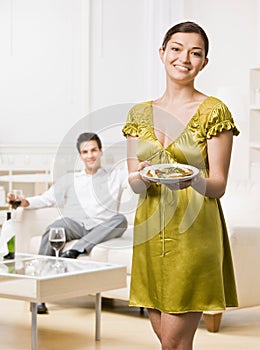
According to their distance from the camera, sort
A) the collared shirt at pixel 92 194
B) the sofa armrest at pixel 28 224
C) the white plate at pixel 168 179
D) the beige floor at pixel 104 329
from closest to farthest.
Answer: the white plate at pixel 168 179
the collared shirt at pixel 92 194
the beige floor at pixel 104 329
the sofa armrest at pixel 28 224

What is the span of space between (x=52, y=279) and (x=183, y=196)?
6.04 ft

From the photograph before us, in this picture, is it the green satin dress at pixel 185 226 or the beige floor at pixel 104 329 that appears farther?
the beige floor at pixel 104 329

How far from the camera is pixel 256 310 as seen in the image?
495 centimetres

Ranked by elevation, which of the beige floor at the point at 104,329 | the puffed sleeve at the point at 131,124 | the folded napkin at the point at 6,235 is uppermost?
the puffed sleeve at the point at 131,124

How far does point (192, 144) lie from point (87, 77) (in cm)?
488

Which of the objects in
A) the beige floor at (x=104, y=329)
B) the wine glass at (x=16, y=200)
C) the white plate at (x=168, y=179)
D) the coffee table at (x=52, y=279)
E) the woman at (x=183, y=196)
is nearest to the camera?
the white plate at (x=168, y=179)

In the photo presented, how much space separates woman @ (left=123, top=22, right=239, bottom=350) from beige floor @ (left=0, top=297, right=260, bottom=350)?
6.08 feet

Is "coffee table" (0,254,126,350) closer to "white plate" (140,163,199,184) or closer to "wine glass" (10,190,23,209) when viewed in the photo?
"wine glass" (10,190,23,209)

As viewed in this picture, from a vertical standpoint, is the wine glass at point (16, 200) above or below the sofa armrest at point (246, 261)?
above

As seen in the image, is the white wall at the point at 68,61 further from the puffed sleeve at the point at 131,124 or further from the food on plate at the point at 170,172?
the food on plate at the point at 170,172

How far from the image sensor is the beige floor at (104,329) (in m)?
3.99

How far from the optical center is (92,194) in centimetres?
220

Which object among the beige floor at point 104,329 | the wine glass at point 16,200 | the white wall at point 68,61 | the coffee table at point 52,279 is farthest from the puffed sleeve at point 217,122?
the white wall at point 68,61

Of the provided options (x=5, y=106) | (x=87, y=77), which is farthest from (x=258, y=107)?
(x=5, y=106)
